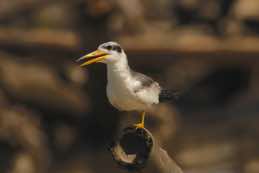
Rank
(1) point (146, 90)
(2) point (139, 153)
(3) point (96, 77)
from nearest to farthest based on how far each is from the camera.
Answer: (2) point (139, 153) → (1) point (146, 90) → (3) point (96, 77)

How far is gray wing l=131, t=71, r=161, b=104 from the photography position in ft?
20.9

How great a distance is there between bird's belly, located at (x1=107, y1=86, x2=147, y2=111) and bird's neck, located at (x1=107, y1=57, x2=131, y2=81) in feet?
0.30

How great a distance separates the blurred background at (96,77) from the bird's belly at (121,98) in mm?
11013

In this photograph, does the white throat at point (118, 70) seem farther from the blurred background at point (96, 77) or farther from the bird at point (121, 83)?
the blurred background at point (96, 77)

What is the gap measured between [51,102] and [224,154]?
479 cm

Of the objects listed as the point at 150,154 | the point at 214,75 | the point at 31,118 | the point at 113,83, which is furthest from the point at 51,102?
the point at 150,154

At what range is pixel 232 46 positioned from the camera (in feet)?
66.3

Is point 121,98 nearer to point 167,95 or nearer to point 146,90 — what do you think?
point 146,90

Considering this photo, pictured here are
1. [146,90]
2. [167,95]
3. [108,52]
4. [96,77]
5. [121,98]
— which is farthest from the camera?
[96,77]

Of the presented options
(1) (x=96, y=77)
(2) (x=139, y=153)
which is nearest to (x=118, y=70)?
(2) (x=139, y=153)

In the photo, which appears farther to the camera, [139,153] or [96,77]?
[96,77]

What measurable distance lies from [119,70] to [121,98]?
215 millimetres

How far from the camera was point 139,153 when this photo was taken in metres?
5.03

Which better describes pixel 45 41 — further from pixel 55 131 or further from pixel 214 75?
pixel 214 75
